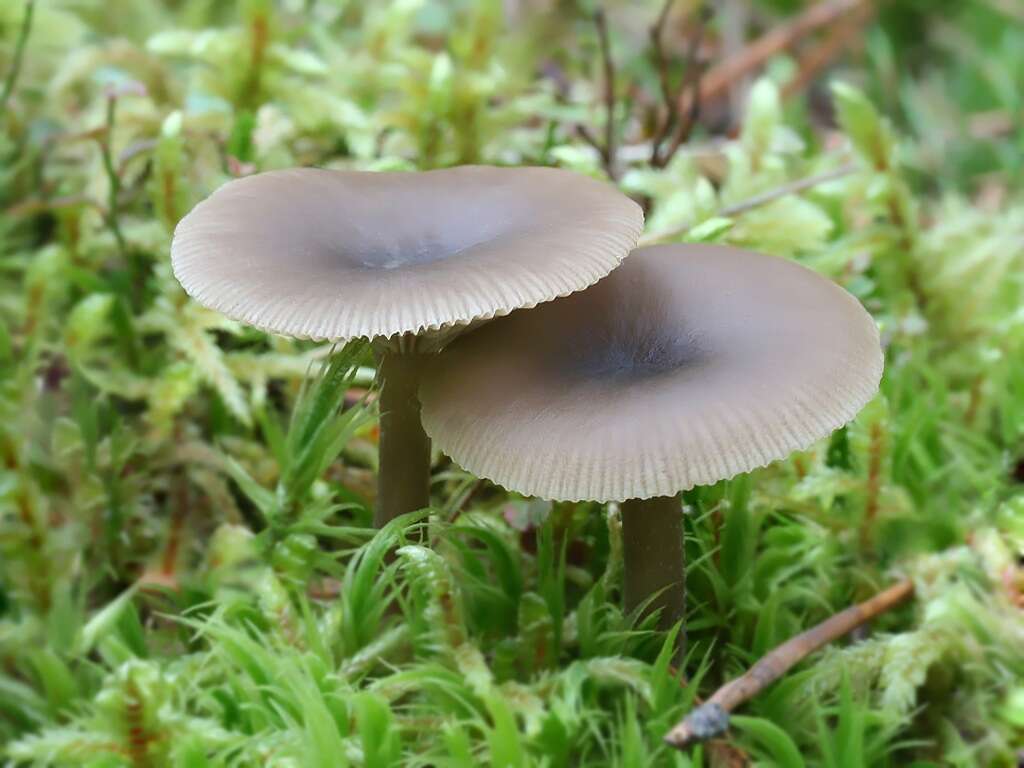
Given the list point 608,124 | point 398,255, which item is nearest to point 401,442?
point 398,255

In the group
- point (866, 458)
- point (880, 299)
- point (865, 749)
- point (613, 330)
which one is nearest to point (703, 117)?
point (880, 299)

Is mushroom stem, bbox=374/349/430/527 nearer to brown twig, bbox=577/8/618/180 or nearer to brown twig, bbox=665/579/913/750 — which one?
brown twig, bbox=665/579/913/750

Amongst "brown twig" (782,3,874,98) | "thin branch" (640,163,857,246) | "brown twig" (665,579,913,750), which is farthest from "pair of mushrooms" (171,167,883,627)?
Result: "brown twig" (782,3,874,98)

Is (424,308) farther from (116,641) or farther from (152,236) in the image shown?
(152,236)

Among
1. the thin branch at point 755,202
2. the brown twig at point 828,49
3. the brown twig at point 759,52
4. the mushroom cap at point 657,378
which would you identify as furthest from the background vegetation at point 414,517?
the brown twig at point 828,49

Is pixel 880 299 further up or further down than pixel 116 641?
further up

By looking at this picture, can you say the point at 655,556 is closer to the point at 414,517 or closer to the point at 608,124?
the point at 414,517
